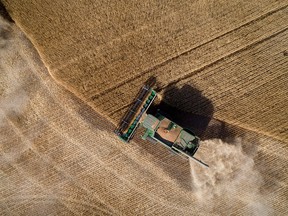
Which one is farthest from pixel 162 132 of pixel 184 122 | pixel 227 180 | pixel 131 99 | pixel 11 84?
pixel 11 84

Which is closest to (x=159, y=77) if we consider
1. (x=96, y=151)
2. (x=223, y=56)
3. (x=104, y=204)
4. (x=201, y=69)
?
(x=201, y=69)

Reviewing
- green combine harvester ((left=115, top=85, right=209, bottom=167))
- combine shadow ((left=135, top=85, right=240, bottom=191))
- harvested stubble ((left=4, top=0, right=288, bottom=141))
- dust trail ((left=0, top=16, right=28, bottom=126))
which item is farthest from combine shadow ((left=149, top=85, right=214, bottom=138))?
dust trail ((left=0, top=16, right=28, bottom=126))

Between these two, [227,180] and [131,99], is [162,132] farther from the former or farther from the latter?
[227,180]

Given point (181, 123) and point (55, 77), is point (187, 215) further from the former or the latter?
point (55, 77)

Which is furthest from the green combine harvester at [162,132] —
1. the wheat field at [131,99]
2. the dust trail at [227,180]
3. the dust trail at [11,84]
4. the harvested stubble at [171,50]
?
the dust trail at [11,84]

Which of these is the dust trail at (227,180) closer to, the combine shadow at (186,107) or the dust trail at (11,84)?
the combine shadow at (186,107)

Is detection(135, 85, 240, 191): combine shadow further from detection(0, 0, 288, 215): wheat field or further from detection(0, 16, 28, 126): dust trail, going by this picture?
detection(0, 16, 28, 126): dust trail
